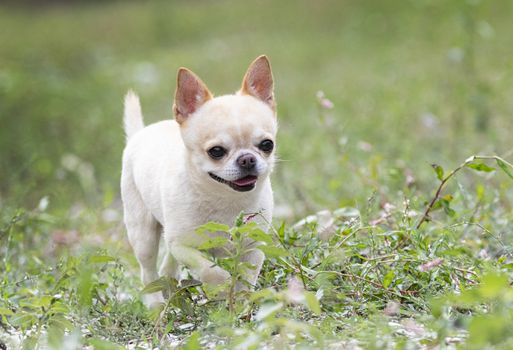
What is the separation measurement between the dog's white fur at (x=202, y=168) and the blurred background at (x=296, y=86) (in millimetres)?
510

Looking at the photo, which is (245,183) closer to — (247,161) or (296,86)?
(247,161)

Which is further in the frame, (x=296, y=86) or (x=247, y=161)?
(x=296, y=86)

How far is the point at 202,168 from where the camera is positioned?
3.55m

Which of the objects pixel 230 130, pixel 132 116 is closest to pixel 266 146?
pixel 230 130

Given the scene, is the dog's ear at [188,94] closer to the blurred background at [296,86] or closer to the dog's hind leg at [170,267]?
the blurred background at [296,86]

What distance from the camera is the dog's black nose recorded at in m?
3.38

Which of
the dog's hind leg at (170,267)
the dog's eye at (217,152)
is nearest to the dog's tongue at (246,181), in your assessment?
the dog's eye at (217,152)

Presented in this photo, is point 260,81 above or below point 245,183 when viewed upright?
above

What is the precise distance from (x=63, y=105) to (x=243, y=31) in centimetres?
686

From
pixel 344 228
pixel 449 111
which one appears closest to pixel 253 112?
pixel 344 228

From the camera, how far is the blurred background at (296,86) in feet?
20.3

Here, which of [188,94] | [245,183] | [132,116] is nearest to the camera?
[245,183]

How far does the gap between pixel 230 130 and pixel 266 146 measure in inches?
6.6

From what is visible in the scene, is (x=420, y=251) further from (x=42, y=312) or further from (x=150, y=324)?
(x=42, y=312)
